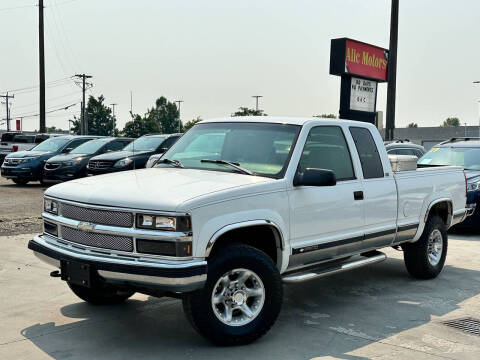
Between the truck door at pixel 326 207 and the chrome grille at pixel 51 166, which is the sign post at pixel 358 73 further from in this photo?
the truck door at pixel 326 207

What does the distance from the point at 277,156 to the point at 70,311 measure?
248 centimetres

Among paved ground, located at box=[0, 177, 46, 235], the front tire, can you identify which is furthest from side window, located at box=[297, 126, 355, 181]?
paved ground, located at box=[0, 177, 46, 235]

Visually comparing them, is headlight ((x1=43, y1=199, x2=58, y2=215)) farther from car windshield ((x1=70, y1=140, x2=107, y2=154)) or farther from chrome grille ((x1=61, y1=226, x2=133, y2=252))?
car windshield ((x1=70, y1=140, x2=107, y2=154))

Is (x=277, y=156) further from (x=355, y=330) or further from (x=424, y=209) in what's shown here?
(x=424, y=209)

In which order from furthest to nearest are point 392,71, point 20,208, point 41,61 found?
point 41,61, point 392,71, point 20,208

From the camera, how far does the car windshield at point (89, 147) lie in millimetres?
17842

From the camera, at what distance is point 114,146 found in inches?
719

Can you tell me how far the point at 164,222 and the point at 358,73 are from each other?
11943 millimetres

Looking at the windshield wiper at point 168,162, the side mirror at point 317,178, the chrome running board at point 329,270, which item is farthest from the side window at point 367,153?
the windshield wiper at point 168,162

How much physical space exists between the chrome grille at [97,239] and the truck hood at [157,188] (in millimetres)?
249

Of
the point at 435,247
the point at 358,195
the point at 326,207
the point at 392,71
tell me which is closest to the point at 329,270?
the point at 326,207

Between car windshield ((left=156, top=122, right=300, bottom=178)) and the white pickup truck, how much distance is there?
1 centimetres

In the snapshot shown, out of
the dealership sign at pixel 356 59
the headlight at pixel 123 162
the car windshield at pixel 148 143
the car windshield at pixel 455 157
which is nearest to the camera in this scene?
the car windshield at pixel 455 157

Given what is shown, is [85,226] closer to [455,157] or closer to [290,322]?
[290,322]
